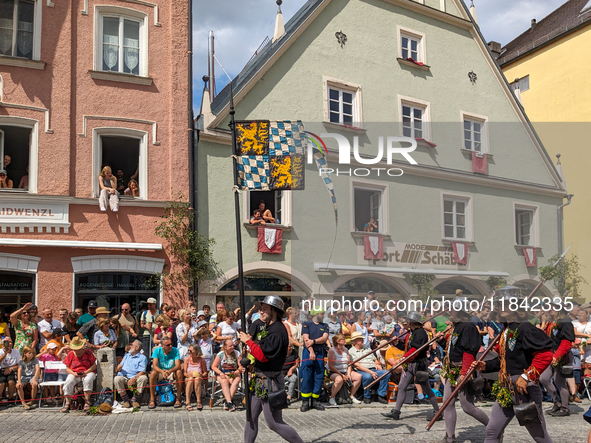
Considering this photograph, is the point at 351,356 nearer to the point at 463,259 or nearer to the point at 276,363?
the point at 463,259

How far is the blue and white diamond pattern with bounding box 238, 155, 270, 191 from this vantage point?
9.16 meters

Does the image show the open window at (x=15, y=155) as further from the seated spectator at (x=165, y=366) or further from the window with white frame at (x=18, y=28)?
the seated spectator at (x=165, y=366)

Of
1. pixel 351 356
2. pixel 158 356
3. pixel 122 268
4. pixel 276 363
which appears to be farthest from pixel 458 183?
pixel 122 268

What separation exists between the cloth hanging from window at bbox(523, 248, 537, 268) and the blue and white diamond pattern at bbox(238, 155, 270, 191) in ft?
12.4

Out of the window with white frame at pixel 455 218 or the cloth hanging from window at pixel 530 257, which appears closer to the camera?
the cloth hanging from window at pixel 530 257

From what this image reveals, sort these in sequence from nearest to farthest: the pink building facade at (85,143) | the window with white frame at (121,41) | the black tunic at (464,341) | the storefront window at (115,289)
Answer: the black tunic at (464,341) < the pink building facade at (85,143) < the storefront window at (115,289) < the window with white frame at (121,41)

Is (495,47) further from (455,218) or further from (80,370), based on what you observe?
(80,370)

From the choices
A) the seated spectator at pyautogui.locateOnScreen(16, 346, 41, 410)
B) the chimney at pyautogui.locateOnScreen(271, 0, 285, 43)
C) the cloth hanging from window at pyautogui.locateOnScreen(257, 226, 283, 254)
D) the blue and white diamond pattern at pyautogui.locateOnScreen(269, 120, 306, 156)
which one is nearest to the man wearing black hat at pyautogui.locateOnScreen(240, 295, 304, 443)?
the blue and white diamond pattern at pyautogui.locateOnScreen(269, 120, 306, 156)

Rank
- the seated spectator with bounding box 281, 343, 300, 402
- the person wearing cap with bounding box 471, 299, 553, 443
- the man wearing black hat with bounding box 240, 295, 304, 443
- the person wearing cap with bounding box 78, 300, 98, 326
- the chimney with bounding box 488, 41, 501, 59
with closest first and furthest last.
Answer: the person wearing cap with bounding box 471, 299, 553, 443 → the man wearing black hat with bounding box 240, 295, 304, 443 → the seated spectator with bounding box 281, 343, 300, 402 → the person wearing cap with bounding box 78, 300, 98, 326 → the chimney with bounding box 488, 41, 501, 59

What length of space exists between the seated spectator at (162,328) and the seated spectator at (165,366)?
14.9 inches

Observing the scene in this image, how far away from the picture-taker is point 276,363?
23.9ft

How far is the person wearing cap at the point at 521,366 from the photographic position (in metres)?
6.65

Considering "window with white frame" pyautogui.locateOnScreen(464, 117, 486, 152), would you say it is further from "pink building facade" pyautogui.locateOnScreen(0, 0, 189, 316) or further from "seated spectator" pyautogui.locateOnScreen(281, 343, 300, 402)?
"pink building facade" pyautogui.locateOnScreen(0, 0, 189, 316)

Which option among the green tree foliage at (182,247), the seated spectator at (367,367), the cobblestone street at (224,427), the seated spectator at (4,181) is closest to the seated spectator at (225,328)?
the cobblestone street at (224,427)
